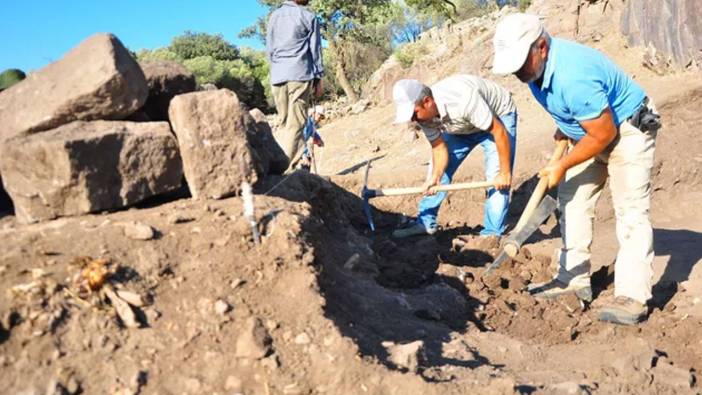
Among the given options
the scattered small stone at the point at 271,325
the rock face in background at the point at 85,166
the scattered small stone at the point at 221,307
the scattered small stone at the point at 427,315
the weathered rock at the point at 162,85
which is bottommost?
the scattered small stone at the point at 427,315

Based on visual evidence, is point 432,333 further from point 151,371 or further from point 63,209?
point 63,209

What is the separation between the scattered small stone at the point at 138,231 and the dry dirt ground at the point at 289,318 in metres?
0.01

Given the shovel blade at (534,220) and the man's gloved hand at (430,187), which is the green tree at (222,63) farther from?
the shovel blade at (534,220)

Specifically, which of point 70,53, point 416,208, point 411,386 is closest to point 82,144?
point 70,53

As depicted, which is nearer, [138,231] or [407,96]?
[138,231]

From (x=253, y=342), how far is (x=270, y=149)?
200cm

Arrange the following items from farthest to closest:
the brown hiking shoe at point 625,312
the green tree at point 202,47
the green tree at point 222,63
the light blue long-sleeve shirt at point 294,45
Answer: the green tree at point 202,47 → the green tree at point 222,63 → the light blue long-sleeve shirt at point 294,45 → the brown hiking shoe at point 625,312

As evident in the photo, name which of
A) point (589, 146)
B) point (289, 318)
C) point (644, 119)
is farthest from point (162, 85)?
point (644, 119)

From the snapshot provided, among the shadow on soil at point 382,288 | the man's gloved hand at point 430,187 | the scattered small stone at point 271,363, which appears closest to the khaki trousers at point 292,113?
the shadow on soil at point 382,288

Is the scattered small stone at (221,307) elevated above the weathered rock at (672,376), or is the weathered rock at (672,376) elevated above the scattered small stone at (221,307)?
the scattered small stone at (221,307)

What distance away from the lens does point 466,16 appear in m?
27.9

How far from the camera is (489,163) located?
209 inches

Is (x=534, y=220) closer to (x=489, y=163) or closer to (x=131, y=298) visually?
(x=489, y=163)

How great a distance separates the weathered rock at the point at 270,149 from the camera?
439cm
